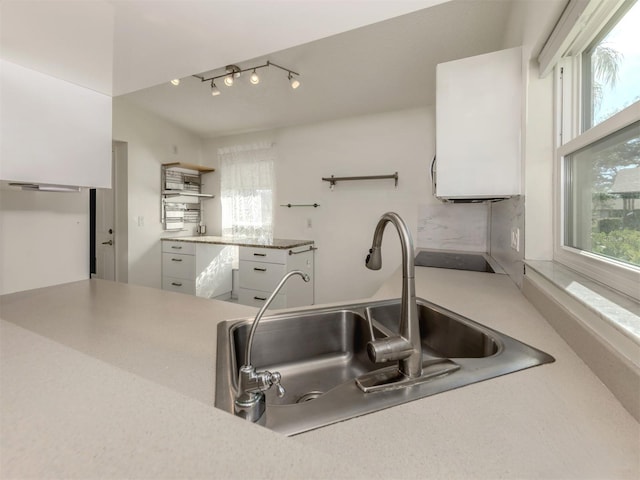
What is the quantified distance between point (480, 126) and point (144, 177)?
3644mm

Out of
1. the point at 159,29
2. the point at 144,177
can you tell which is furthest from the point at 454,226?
the point at 144,177

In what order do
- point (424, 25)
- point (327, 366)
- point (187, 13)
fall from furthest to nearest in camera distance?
point (424, 25) < point (327, 366) < point (187, 13)

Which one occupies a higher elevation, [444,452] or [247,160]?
[247,160]

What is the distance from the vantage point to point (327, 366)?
102 centimetres

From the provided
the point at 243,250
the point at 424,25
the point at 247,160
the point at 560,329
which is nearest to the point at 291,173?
the point at 247,160

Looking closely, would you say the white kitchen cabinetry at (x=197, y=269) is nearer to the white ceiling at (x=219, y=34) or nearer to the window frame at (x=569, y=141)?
the white ceiling at (x=219, y=34)

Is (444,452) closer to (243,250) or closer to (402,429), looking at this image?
(402,429)

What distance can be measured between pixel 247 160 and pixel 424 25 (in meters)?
2.64

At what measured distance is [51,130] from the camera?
109 cm

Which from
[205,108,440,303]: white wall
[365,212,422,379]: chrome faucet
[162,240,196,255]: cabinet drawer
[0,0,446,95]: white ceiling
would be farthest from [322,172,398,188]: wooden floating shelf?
[365,212,422,379]: chrome faucet

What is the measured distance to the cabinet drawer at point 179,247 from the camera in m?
3.58

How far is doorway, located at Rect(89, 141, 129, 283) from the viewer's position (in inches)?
136

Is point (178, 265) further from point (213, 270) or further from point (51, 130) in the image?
point (51, 130)

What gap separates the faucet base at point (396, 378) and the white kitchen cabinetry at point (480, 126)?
42.5 inches
